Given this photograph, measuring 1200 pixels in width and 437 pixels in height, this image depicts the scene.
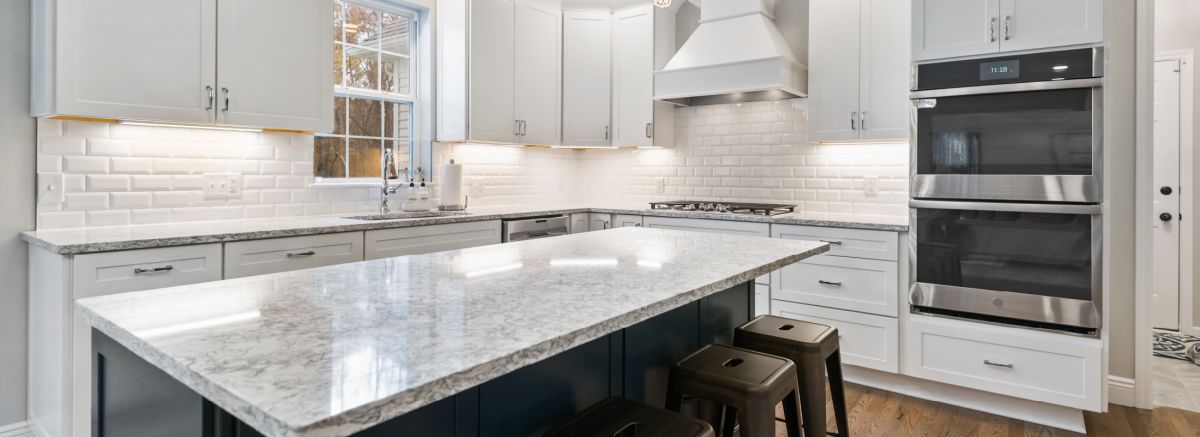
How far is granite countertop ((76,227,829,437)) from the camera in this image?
0.75 metres

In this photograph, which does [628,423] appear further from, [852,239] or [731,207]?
[731,207]

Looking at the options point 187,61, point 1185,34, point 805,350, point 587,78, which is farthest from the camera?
point 587,78

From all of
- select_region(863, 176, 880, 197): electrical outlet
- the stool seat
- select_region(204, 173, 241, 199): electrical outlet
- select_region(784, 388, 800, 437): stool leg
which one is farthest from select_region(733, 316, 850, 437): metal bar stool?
select_region(204, 173, 241, 199): electrical outlet

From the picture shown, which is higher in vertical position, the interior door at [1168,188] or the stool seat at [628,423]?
the interior door at [1168,188]

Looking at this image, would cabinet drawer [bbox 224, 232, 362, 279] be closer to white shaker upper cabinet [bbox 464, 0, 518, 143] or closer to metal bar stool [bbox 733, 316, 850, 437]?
white shaker upper cabinet [bbox 464, 0, 518, 143]

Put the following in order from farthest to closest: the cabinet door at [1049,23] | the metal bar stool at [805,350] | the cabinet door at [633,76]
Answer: the cabinet door at [633,76] → the cabinet door at [1049,23] → the metal bar stool at [805,350]

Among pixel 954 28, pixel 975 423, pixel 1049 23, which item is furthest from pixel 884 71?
pixel 975 423

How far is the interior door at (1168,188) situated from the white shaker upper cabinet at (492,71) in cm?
457

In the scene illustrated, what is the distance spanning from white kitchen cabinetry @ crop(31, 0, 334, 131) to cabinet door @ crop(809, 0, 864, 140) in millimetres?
2724

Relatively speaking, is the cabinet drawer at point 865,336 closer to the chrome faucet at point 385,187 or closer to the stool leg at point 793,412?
the stool leg at point 793,412

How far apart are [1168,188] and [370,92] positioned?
5.50 metres

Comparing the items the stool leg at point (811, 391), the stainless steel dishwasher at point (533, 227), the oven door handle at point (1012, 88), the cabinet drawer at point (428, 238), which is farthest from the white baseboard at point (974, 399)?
the cabinet drawer at point (428, 238)

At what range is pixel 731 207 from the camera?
13.4 ft

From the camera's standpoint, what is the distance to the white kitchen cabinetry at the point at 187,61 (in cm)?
243
